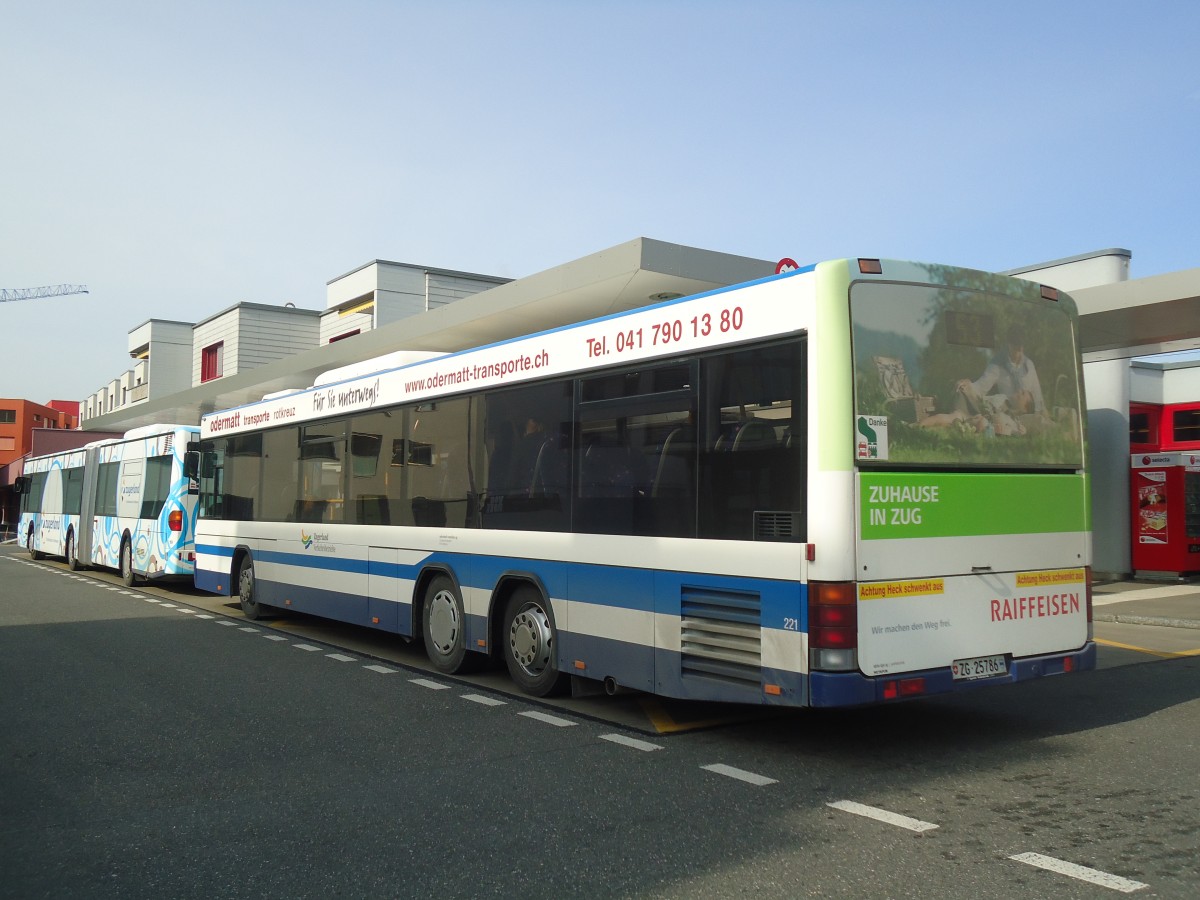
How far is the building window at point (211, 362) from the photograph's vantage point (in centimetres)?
4175

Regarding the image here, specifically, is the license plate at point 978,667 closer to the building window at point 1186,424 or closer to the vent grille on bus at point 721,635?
the vent grille on bus at point 721,635

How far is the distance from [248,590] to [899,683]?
34.9ft

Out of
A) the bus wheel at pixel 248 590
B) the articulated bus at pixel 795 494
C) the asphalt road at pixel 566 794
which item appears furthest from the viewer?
the bus wheel at pixel 248 590

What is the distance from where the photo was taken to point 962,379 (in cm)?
670

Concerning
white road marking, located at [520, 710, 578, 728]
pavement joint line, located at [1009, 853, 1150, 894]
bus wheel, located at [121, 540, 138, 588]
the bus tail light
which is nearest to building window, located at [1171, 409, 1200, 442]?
bus wheel, located at [121, 540, 138, 588]

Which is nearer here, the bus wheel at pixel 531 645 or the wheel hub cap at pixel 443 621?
the bus wheel at pixel 531 645

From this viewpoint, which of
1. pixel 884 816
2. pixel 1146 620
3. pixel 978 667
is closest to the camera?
pixel 884 816

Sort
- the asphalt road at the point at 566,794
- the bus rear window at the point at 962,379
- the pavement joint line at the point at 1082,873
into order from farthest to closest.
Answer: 1. the bus rear window at the point at 962,379
2. the asphalt road at the point at 566,794
3. the pavement joint line at the point at 1082,873

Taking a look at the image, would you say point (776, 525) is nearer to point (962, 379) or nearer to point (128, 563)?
point (962, 379)

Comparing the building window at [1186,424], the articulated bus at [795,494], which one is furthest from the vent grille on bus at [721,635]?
the building window at [1186,424]

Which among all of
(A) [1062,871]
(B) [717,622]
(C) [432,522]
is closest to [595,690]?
(B) [717,622]

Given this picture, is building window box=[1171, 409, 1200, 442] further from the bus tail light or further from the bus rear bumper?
the bus tail light

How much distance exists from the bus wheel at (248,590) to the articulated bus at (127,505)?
342 centimetres

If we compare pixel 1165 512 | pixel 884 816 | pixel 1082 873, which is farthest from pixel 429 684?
pixel 1165 512
